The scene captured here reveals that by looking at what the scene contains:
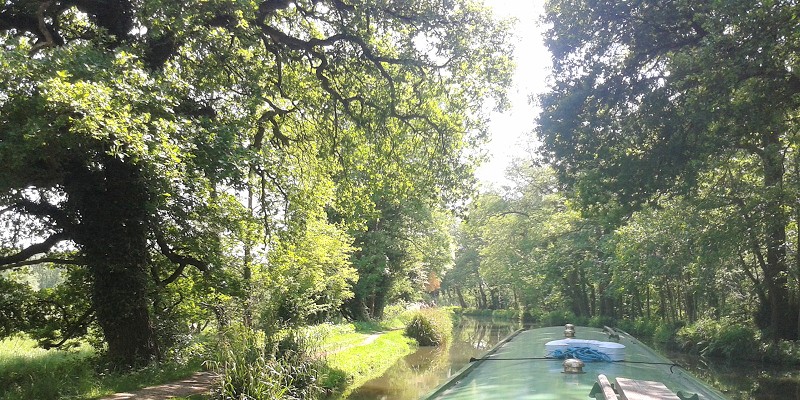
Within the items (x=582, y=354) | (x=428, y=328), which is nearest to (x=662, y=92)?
(x=582, y=354)

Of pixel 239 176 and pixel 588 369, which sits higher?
pixel 239 176

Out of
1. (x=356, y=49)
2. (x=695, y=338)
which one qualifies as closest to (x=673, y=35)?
(x=356, y=49)

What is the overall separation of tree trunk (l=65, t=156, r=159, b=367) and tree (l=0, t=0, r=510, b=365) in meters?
0.02

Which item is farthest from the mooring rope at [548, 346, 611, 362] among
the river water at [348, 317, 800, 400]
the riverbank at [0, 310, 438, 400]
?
the riverbank at [0, 310, 438, 400]

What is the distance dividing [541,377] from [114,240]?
748cm

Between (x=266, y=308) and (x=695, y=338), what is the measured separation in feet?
50.9

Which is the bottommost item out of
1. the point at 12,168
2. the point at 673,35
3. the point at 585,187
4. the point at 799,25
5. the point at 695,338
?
the point at 695,338

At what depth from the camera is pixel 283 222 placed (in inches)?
443

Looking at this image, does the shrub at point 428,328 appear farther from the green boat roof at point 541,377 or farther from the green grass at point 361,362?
the green boat roof at point 541,377

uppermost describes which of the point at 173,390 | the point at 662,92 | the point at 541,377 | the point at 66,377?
the point at 662,92

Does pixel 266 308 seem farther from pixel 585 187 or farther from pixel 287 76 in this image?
pixel 585 187

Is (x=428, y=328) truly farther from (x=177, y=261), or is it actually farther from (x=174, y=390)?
(x=174, y=390)

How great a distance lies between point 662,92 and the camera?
9.98m

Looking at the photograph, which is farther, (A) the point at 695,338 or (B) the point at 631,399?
(A) the point at 695,338
